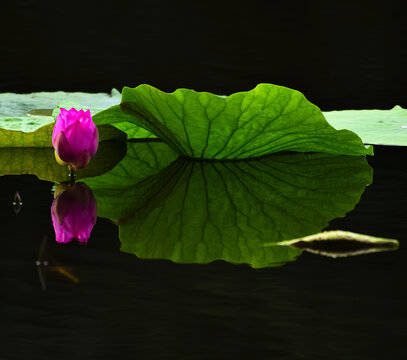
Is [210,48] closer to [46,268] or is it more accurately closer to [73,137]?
[73,137]

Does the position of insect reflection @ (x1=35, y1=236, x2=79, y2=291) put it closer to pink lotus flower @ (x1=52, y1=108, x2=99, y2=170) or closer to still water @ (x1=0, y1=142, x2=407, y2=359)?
still water @ (x1=0, y1=142, x2=407, y2=359)

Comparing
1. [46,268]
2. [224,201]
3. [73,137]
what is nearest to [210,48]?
[73,137]

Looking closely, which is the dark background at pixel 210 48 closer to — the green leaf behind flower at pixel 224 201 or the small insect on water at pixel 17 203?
the green leaf behind flower at pixel 224 201

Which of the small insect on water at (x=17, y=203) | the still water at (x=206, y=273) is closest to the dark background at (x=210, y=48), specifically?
the still water at (x=206, y=273)

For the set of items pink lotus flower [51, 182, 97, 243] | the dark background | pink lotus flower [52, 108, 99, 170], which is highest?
the dark background

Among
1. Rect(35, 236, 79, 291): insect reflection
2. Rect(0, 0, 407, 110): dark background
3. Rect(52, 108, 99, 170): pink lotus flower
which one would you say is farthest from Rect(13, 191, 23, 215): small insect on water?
Rect(0, 0, 407, 110): dark background

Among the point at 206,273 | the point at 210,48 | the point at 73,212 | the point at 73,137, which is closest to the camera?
the point at 206,273
